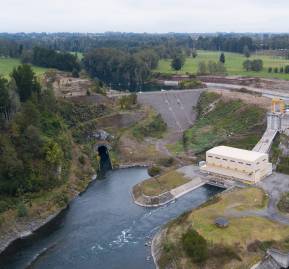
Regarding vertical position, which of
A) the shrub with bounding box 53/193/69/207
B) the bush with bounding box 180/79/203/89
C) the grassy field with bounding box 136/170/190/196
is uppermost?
the bush with bounding box 180/79/203/89

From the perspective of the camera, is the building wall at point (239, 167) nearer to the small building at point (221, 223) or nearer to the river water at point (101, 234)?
the river water at point (101, 234)

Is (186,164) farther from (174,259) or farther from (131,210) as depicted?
(174,259)

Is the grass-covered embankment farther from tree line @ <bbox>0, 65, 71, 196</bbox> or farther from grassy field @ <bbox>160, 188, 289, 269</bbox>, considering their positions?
grassy field @ <bbox>160, 188, 289, 269</bbox>

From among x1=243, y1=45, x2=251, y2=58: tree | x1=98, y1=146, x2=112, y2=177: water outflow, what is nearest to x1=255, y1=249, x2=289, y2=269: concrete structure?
x1=98, y1=146, x2=112, y2=177: water outflow

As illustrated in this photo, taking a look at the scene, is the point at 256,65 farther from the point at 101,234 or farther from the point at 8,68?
the point at 101,234

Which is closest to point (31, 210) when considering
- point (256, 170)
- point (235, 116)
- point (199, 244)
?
point (199, 244)

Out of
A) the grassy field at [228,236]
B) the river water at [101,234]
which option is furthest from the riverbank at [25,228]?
the grassy field at [228,236]
